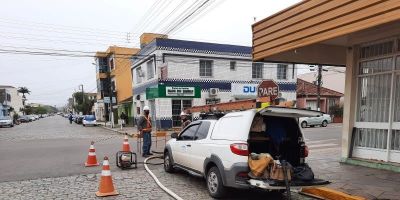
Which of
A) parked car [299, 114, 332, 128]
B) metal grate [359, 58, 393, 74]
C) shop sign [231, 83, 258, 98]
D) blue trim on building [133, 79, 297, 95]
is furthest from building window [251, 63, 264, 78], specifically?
metal grate [359, 58, 393, 74]

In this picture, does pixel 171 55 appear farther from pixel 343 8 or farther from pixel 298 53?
pixel 343 8

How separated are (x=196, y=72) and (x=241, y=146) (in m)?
20.4

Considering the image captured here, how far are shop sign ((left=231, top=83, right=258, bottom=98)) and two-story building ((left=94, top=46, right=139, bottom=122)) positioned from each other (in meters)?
14.1

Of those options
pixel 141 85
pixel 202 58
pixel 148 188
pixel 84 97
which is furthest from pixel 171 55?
pixel 84 97

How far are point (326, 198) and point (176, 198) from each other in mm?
2967

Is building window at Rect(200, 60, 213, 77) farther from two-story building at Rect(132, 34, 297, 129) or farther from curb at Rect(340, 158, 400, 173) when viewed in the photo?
curb at Rect(340, 158, 400, 173)

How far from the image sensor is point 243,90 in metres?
25.8

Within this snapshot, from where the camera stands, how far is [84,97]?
242 ft

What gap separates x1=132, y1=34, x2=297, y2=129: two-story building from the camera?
25.1 metres

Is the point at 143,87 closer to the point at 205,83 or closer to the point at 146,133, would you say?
the point at 205,83

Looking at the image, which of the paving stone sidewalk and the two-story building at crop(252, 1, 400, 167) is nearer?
the paving stone sidewalk

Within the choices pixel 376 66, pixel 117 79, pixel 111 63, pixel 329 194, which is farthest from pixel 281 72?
pixel 111 63

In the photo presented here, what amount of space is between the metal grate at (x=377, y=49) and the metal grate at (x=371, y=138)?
2.03m

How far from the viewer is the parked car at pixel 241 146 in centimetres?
593
